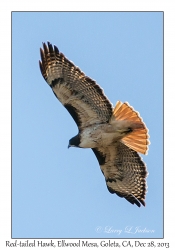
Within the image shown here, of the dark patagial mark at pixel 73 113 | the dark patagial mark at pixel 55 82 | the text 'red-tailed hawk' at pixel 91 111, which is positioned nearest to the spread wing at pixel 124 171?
the text 'red-tailed hawk' at pixel 91 111

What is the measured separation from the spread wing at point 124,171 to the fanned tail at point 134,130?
20 centimetres

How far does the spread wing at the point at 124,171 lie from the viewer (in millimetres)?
11117

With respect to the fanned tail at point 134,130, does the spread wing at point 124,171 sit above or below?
below

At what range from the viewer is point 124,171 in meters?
11.4

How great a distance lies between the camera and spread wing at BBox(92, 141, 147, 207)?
11117 millimetres

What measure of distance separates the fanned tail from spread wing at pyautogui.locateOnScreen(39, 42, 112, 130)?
16 cm

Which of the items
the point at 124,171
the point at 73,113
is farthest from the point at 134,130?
the point at 124,171

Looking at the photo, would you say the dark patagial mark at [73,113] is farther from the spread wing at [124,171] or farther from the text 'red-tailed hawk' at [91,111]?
the spread wing at [124,171]

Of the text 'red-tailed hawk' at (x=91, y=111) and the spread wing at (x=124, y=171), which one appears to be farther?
the spread wing at (x=124, y=171)

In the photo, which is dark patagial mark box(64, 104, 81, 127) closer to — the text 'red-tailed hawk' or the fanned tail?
the text 'red-tailed hawk'

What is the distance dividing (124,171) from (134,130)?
1.05m

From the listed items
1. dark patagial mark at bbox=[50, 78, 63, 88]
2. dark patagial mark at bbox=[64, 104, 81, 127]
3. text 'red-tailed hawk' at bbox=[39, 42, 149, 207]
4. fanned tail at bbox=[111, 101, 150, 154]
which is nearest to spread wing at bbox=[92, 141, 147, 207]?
text 'red-tailed hawk' at bbox=[39, 42, 149, 207]

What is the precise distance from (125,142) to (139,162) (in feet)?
1.55
